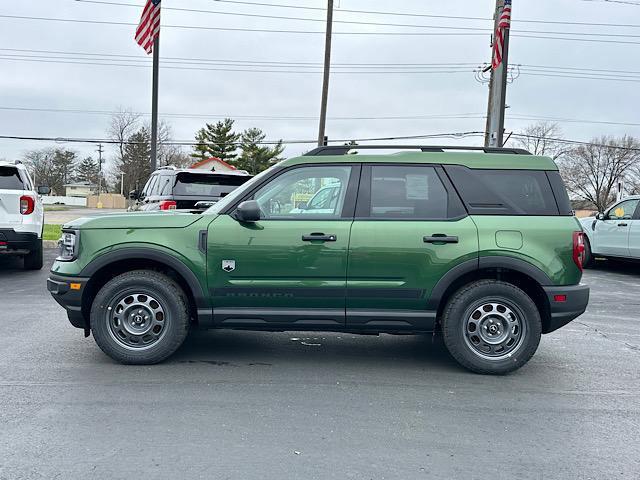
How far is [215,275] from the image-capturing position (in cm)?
481

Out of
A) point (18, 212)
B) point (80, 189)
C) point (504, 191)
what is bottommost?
point (18, 212)

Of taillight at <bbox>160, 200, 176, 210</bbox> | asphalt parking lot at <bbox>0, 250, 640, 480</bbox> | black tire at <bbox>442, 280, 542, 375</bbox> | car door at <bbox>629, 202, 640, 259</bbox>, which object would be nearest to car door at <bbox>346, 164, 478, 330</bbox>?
black tire at <bbox>442, 280, 542, 375</bbox>

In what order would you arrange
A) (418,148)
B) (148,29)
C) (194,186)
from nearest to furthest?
1. (418,148)
2. (194,186)
3. (148,29)

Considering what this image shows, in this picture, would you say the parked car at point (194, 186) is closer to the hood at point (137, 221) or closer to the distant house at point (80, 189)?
the hood at point (137, 221)

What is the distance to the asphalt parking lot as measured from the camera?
326cm

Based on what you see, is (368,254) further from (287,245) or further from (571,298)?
(571,298)

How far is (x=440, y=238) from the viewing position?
4789mm

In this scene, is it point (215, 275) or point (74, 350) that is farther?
point (74, 350)

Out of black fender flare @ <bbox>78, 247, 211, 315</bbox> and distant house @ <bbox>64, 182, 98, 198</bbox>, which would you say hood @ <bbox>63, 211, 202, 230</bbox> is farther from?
distant house @ <bbox>64, 182, 98, 198</bbox>

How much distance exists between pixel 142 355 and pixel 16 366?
1.07 metres

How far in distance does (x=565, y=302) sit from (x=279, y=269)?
2.42 m

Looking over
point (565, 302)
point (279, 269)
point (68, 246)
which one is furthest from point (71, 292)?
point (565, 302)

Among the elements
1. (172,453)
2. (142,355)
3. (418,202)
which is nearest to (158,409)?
(172,453)

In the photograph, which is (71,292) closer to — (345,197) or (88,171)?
(345,197)
